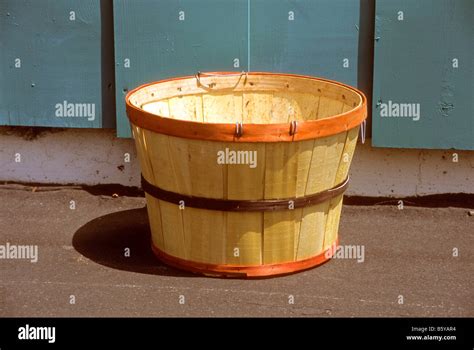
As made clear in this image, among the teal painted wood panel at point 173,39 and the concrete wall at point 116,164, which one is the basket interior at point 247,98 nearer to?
the teal painted wood panel at point 173,39

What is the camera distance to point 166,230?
21.0ft

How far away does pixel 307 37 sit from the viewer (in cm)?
740

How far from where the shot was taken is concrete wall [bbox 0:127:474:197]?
7.66 meters

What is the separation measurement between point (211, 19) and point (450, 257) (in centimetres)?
254

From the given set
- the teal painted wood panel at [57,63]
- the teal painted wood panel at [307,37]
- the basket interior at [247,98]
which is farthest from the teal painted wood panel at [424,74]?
the teal painted wood panel at [57,63]

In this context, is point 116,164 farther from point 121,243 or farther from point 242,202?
point 242,202

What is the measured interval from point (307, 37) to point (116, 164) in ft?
6.21

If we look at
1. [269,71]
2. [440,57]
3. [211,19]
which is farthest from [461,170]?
[211,19]

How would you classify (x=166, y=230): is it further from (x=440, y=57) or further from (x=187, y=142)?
(x=440, y=57)

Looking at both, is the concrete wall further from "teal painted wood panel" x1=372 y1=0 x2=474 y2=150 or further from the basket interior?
the basket interior

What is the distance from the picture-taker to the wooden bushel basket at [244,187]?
588 cm

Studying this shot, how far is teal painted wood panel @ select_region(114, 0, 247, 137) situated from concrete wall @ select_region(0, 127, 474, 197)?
43cm

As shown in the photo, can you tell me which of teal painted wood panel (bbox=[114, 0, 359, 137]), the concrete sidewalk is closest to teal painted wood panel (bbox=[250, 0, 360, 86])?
teal painted wood panel (bbox=[114, 0, 359, 137])

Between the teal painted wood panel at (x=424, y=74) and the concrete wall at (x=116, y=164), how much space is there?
24 centimetres
